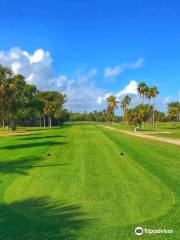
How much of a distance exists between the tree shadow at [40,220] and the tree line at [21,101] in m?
30.7

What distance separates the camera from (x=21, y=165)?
71.1ft

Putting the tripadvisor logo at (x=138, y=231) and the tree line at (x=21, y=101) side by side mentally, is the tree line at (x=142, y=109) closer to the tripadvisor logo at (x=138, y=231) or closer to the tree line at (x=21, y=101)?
the tree line at (x=21, y=101)

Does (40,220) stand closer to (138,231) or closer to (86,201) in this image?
(86,201)

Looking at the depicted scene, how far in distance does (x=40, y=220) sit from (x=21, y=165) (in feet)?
38.7

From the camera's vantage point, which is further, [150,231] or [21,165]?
[21,165]

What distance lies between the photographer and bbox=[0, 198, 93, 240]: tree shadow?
9.03 metres

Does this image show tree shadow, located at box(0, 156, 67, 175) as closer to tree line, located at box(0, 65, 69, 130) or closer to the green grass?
the green grass

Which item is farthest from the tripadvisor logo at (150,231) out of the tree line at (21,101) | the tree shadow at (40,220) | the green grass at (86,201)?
the tree line at (21,101)

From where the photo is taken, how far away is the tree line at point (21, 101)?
138 ft

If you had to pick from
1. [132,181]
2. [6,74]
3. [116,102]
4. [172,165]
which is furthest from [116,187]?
[116,102]

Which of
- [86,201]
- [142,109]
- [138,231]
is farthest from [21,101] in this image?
[138,231]

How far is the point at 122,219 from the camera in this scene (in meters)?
10.2

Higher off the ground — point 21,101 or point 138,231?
point 21,101

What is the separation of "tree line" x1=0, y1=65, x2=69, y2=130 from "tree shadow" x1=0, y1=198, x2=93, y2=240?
30695 millimetres
